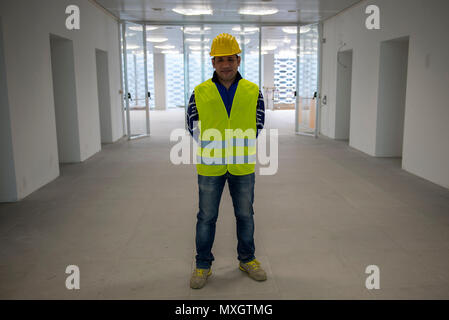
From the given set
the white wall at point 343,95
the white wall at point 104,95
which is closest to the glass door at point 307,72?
the white wall at point 343,95

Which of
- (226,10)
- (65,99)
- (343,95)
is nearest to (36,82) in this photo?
(65,99)

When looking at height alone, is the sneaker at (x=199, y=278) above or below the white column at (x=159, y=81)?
below

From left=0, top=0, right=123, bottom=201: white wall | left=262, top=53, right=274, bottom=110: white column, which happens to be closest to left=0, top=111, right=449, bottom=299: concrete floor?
left=0, top=0, right=123, bottom=201: white wall

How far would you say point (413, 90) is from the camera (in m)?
6.60

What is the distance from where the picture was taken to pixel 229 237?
13.1ft

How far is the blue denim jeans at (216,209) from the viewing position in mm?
2951

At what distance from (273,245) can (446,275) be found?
1339 mm

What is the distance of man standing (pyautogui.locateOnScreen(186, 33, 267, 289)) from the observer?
2.82 m

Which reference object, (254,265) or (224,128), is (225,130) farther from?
(254,265)

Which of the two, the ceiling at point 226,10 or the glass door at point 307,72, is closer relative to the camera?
the ceiling at point 226,10

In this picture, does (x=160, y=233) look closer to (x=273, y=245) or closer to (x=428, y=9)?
(x=273, y=245)

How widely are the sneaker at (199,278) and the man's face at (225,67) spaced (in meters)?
1.33

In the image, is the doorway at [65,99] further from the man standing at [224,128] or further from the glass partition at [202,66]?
the man standing at [224,128]

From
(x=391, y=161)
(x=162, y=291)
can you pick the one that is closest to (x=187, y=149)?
(x=391, y=161)
